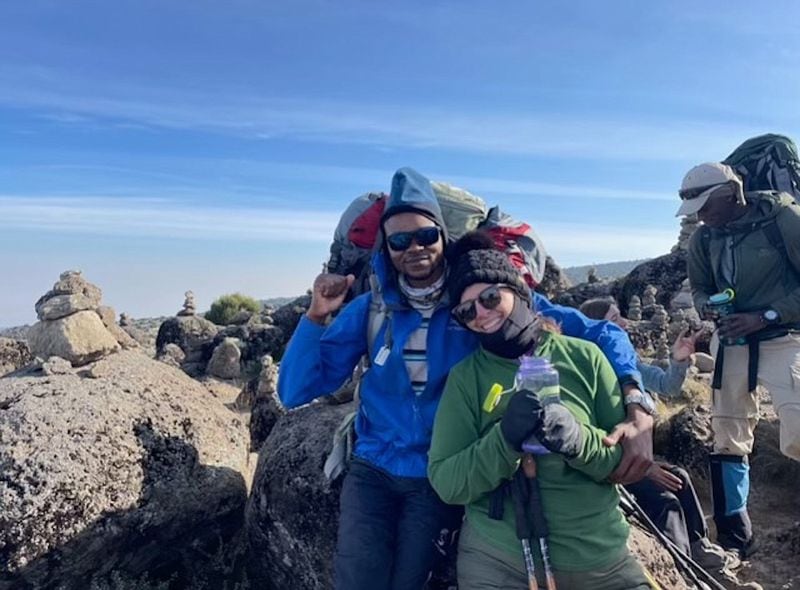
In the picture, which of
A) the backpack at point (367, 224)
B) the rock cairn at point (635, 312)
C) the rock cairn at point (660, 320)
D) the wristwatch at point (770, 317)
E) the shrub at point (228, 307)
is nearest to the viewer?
the backpack at point (367, 224)

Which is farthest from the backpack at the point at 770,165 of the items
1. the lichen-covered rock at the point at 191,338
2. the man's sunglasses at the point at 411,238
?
the lichen-covered rock at the point at 191,338

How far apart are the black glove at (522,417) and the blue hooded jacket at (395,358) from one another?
0.89m

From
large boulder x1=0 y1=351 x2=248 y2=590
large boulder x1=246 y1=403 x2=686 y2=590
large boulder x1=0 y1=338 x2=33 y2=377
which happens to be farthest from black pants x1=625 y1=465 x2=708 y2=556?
large boulder x1=0 y1=338 x2=33 y2=377

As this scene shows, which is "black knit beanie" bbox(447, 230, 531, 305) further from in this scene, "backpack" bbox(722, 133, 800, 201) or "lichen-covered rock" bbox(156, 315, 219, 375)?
"lichen-covered rock" bbox(156, 315, 219, 375)

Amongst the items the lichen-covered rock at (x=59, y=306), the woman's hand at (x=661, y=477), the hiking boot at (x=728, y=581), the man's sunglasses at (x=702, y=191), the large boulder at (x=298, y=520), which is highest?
the man's sunglasses at (x=702, y=191)

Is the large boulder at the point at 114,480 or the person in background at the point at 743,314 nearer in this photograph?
the large boulder at the point at 114,480

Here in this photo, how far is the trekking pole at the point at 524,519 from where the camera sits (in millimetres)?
3270

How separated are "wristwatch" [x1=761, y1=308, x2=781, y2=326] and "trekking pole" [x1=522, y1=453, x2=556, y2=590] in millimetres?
3214

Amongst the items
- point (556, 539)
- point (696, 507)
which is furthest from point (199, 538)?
point (696, 507)

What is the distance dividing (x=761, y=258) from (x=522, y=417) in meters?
3.67

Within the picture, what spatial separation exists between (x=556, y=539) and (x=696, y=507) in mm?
2664

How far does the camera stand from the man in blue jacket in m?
3.75

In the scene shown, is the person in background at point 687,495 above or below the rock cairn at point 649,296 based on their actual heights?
below

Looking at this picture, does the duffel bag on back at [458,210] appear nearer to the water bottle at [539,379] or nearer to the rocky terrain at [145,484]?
the water bottle at [539,379]
